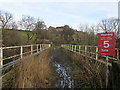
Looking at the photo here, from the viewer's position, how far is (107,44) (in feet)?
10.5

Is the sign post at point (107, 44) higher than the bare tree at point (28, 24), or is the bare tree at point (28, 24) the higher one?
the bare tree at point (28, 24)

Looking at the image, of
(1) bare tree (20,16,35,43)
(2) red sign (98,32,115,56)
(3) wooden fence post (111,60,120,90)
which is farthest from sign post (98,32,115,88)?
(1) bare tree (20,16,35,43)

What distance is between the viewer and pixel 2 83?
3193 millimetres

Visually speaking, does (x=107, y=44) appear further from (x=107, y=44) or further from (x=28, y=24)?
(x=28, y=24)

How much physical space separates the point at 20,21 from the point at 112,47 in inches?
814

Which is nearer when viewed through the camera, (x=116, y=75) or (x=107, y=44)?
(x=116, y=75)

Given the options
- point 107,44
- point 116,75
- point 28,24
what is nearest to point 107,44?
point 107,44

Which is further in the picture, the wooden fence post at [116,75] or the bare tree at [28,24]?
the bare tree at [28,24]

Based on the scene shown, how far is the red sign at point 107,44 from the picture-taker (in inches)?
123

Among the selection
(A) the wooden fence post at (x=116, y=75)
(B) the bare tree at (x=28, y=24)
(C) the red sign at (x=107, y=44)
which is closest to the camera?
(A) the wooden fence post at (x=116, y=75)

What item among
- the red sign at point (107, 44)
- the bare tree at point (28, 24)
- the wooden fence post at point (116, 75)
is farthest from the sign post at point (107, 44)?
the bare tree at point (28, 24)

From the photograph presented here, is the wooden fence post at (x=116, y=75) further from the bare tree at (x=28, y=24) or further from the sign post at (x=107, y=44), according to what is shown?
the bare tree at (x=28, y=24)

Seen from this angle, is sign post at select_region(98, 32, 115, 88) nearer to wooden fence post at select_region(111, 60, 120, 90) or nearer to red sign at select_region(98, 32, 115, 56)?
red sign at select_region(98, 32, 115, 56)

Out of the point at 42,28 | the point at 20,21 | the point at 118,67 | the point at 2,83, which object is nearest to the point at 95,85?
the point at 118,67
